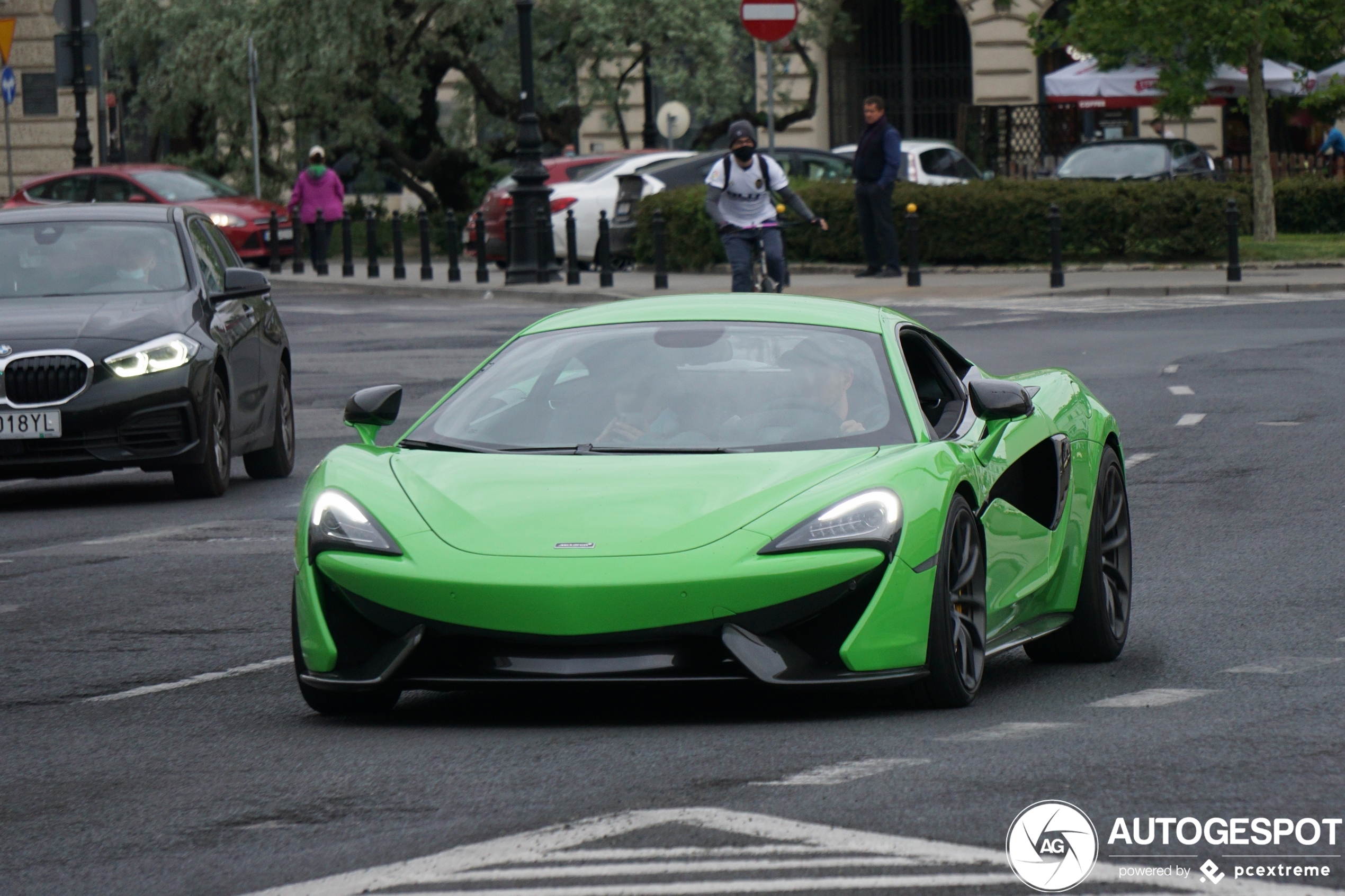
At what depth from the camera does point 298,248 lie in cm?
3619

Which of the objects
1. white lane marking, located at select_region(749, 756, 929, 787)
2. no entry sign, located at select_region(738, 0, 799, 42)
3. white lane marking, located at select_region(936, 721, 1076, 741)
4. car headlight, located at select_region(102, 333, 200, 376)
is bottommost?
white lane marking, located at select_region(936, 721, 1076, 741)

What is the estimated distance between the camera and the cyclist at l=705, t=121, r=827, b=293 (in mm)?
22016

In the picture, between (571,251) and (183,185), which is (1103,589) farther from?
(183,185)

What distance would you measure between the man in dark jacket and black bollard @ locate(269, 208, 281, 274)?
1053cm

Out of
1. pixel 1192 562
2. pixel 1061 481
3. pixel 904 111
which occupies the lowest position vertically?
pixel 1192 562

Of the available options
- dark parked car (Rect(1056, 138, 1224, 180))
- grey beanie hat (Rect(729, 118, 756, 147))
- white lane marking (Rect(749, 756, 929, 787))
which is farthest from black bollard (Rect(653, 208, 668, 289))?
white lane marking (Rect(749, 756, 929, 787))

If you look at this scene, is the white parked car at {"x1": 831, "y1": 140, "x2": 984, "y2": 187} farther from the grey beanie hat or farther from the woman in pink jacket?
the grey beanie hat

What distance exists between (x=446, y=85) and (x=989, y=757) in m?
43.9

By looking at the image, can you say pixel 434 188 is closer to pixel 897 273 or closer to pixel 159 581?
pixel 897 273

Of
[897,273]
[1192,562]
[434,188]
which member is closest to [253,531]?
[1192,562]

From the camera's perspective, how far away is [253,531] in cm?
1099

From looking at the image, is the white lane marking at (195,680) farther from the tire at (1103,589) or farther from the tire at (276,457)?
the tire at (276,457)

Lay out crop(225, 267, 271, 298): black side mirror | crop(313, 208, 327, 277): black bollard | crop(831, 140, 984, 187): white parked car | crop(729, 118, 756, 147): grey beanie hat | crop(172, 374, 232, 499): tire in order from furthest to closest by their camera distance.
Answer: crop(313, 208, 327, 277): black bollard < crop(831, 140, 984, 187): white parked car < crop(729, 118, 756, 147): grey beanie hat < crop(225, 267, 271, 298): black side mirror < crop(172, 374, 232, 499): tire

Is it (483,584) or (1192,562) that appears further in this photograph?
(1192,562)
